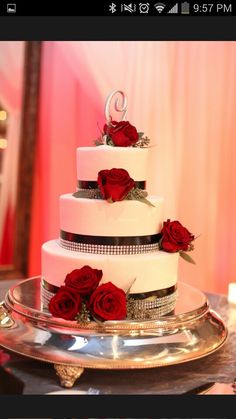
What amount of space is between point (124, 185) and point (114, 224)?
6.5 inches

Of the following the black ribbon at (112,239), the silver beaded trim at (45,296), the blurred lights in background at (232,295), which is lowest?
the blurred lights in background at (232,295)

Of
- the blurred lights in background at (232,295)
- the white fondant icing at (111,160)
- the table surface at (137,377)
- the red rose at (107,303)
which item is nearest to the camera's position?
the table surface at (137,377)

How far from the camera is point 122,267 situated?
182cm

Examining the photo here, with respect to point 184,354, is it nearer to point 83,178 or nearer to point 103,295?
point 103,295

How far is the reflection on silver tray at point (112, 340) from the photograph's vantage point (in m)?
1.58

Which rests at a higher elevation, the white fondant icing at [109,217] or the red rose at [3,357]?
the white fondant icing at [109,217]

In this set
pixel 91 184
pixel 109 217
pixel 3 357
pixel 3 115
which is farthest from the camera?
pixel 3 115

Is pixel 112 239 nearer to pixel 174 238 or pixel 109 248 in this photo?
pixel 109 248

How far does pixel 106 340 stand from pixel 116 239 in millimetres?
403
